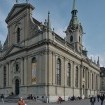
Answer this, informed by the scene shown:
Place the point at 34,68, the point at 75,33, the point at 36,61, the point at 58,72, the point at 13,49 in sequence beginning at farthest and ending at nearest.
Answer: the point at 75,33 < the point at 13,49 < the point at 58,72 < the point at 34,68 < the point at 36,61

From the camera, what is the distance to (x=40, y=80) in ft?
149

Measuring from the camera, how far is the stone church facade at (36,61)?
1789 inches

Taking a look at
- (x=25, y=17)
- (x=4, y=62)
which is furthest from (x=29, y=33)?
(x=4, y=62)

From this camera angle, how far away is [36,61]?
155 ft

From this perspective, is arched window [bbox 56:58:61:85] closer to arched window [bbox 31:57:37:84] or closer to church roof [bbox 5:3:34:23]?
arched window [bbox 31:57:37:84]

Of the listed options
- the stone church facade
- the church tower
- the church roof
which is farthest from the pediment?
the church tower

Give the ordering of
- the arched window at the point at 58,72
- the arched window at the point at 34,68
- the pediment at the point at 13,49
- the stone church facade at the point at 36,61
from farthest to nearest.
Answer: the pediment at the point at 13,49, the arched window at the point at 58,72, the arched window at the point at 34,68, the stone church facade at the point at 36,61

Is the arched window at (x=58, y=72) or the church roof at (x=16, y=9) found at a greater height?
the church roof at (x=16, y=9)

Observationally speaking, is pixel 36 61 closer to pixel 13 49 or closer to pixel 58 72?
pixel 58 72

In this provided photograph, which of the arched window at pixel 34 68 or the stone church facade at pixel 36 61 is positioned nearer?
the stone church facade at pixel 36 61

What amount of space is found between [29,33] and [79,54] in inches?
689

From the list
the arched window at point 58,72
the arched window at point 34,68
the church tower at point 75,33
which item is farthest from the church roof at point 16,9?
the church tower at point 75,33

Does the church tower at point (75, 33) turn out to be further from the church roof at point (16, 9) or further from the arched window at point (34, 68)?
the arched window at point (34, 68)

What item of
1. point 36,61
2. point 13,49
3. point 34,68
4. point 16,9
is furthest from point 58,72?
point 16,9
